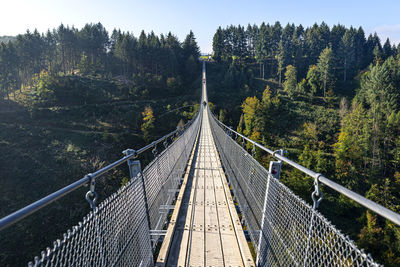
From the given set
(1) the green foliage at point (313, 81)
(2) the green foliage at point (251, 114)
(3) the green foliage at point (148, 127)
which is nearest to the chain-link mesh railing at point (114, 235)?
(3) the green foliage at point (148, 127)

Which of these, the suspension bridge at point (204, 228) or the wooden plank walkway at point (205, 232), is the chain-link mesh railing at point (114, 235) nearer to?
the suspension bridge at point (204, 228)

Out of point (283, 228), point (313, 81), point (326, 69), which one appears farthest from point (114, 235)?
point (326, 69)

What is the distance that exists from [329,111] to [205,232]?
39.9 m

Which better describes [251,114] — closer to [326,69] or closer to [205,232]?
[326,69]

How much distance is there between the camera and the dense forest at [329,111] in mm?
19938

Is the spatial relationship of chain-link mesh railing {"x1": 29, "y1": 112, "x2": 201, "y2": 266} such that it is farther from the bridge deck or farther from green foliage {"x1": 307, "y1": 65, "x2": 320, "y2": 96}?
green foliage {"x1": 307, "y1": 65, "x2": 320, "y2": 96}

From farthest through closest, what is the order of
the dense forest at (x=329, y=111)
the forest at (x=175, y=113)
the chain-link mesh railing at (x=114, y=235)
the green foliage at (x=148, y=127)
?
the green foliage at (x=148, y=127), the dense forest at (x=329, y=111), the forest at (x=175, y=113), the chain-link mesh railing at (x=114, y=235)

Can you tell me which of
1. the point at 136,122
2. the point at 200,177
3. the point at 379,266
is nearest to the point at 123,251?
the point at 379,266

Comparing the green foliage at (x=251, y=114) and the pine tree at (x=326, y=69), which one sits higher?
the pine tree at (x=326, y=69)

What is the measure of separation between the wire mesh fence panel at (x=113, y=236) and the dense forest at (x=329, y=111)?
2028 cm

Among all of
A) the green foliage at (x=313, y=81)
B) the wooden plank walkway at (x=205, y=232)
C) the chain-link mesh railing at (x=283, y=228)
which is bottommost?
the wooden plank walkway at (x=205, y=232)

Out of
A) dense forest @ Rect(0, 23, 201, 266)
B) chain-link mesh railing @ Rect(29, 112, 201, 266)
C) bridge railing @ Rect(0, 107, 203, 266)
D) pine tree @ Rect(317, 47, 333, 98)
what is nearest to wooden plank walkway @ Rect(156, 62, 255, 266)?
bridge railing @ Rect(0, 107, 203, 266)

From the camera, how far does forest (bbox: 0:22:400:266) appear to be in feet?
64.0

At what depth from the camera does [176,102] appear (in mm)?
37656
